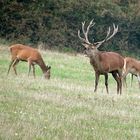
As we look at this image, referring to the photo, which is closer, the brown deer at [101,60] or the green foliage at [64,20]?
the brown deer at [101,60]

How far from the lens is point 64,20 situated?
41.0 m

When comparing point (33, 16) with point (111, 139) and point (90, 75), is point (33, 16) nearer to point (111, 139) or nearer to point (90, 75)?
point (90, 75)

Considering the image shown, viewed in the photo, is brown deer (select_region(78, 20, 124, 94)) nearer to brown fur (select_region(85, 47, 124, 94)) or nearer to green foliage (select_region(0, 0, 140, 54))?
brown fur (select_region(85, 47, 124, 94))

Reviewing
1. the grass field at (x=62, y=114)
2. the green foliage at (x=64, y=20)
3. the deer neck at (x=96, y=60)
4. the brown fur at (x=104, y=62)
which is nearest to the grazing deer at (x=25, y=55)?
the brown fur at (x=104, y=62)

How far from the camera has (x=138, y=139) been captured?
9.12m

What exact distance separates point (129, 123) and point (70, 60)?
1914cm

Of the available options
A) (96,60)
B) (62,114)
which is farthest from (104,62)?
(62,114)

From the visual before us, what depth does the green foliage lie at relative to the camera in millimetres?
38250

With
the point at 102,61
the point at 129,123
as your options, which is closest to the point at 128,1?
the point at 102,61

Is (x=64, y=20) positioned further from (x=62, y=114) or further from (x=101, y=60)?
(x=62, y=114)

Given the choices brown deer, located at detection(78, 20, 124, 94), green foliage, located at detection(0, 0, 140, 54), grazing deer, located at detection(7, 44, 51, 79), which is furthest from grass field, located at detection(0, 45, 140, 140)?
green foliage, located at detection(0, 0, 140, 54)

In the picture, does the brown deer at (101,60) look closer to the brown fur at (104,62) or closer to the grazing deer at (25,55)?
the brown fur at (104,62)

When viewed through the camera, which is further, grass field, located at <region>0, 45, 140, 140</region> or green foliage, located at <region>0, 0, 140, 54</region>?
green foliage, located at <region>0, 0, 140, 54</region>

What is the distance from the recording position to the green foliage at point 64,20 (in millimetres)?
38250
